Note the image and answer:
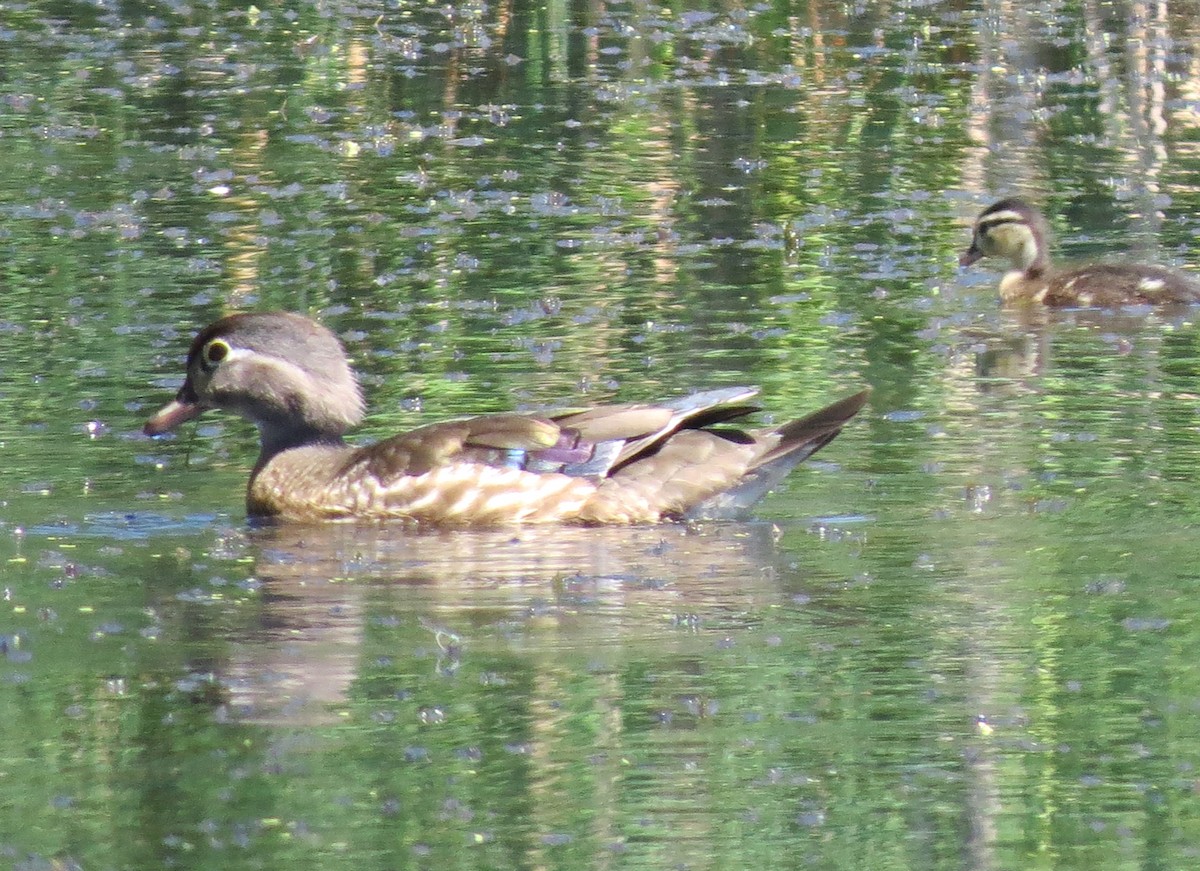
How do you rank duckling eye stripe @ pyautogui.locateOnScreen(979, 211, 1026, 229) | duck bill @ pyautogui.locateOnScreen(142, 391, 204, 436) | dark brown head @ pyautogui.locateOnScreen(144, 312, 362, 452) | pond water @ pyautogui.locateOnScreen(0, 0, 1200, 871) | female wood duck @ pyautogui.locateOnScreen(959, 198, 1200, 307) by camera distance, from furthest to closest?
duckling eye stripe @ pyautogui.locateOnScreen(979, 211, 1026, 229) → female wood duck @ pyautogui.locateOnScreen(959, 198, 1200, 307) → duck bill @ pyautogui.locateOnScreen(142, 391, 204, 436) → dark brown head @ pyautogui.locateOnScreen(144, 312, 362, 452) → pond water @ pyautogui.locateOnScreen(0, 0, 1200, 871)

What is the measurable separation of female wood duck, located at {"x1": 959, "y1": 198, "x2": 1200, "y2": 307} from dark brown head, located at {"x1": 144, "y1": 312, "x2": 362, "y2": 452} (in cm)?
531

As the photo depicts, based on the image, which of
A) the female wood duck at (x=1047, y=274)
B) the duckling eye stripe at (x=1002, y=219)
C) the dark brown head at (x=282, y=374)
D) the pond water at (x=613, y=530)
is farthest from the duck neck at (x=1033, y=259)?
the dark brown head at (x=282, y=374)

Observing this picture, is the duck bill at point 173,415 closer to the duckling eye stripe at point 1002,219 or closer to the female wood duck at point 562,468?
the female wood duck at point 562,468

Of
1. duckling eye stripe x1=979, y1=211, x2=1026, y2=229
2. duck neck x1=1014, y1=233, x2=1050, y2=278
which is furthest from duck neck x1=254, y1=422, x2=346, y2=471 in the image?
duckling eye stripe x1=979, y1=211, x2=1026, y2=229

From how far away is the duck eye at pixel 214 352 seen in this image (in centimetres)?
1105

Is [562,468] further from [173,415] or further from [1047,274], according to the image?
[1047,274]

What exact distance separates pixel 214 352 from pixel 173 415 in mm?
355

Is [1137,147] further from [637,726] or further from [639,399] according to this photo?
[637,726]

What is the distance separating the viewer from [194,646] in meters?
8.64

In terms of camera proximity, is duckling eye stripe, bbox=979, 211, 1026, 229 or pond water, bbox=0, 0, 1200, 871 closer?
pond water, bbox=0, 0, 1200, 871

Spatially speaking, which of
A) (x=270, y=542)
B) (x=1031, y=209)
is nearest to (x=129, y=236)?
(x=1031, y=209)

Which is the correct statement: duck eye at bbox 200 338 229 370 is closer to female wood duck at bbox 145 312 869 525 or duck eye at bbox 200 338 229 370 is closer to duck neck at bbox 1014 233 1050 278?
female wood duck at bbox 145 312 869 525

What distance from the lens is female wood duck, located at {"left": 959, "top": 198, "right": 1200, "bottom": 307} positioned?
47.7ft

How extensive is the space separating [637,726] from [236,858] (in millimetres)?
1422
